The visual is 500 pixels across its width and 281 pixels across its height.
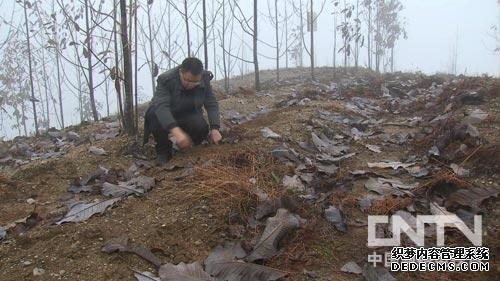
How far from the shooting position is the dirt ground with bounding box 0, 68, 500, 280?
2326 millimetres

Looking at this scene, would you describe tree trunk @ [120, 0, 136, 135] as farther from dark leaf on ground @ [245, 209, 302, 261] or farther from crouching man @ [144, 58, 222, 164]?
dark leaf on ground @ [245, 209, 302, 261]

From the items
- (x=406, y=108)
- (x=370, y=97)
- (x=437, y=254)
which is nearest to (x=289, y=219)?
(x=437, y=254)

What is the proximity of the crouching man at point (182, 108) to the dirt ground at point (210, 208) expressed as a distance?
0.59 ft

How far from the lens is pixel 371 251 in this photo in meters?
2.38

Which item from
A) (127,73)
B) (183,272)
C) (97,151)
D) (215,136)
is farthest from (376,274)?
(127,73)

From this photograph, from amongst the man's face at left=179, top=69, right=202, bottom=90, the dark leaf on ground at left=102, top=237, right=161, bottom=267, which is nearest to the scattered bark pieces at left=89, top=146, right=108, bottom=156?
the man's face at left=179, top=69, right=202, bottom=90

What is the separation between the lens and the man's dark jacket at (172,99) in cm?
390

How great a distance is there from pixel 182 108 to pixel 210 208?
1639 mm

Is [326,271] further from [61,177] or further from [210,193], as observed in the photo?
[61,177]

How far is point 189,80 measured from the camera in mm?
3969

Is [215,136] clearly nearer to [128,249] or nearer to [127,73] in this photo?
[127,73]

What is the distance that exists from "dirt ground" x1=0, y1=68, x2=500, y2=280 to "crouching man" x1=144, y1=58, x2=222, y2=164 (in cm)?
18

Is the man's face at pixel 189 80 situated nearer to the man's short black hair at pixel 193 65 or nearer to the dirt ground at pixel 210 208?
the man's short black hair at pixel 193 65

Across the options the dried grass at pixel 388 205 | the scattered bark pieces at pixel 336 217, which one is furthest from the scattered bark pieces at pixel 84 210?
the dried grass at pixel 388 205
